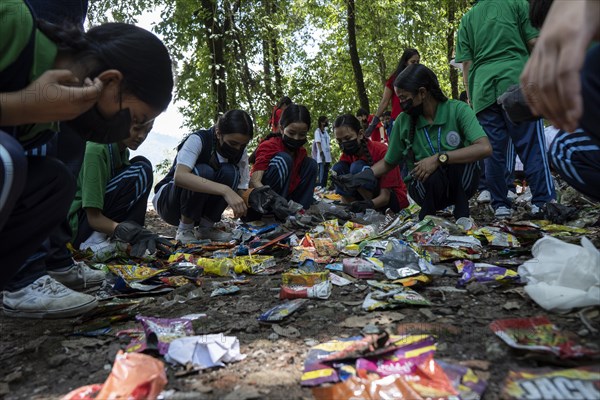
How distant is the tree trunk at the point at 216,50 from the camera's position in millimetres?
8031

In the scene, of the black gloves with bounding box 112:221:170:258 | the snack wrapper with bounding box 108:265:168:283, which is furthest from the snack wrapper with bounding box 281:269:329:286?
the black gloves with bounding box 112:221:170:258

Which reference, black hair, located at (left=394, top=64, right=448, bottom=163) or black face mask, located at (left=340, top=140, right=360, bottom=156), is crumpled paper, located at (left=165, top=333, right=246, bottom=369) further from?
black face mask, located at (left=340, top=140, right=360, bottom=156)

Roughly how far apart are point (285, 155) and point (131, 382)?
11.0 feet

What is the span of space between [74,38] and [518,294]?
5.70 ft

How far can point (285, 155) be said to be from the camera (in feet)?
14.4

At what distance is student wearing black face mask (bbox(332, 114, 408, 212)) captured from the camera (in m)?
4.50

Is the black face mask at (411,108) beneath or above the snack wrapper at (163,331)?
above

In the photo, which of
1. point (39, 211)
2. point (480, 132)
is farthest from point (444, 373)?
point (480, 132)

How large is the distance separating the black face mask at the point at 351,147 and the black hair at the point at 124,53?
10.6 ft

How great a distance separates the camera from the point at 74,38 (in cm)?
143

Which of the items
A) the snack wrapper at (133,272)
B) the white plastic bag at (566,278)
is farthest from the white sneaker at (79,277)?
the white plastic bag at (566,278)

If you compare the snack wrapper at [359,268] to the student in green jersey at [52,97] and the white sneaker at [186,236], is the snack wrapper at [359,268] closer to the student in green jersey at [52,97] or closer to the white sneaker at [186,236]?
the student in green jersey at [52,97]

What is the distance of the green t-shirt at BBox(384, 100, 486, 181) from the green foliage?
5.34 m

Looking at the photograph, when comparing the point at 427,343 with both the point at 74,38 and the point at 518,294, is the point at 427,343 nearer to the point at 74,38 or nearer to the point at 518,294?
the point at 518,294
